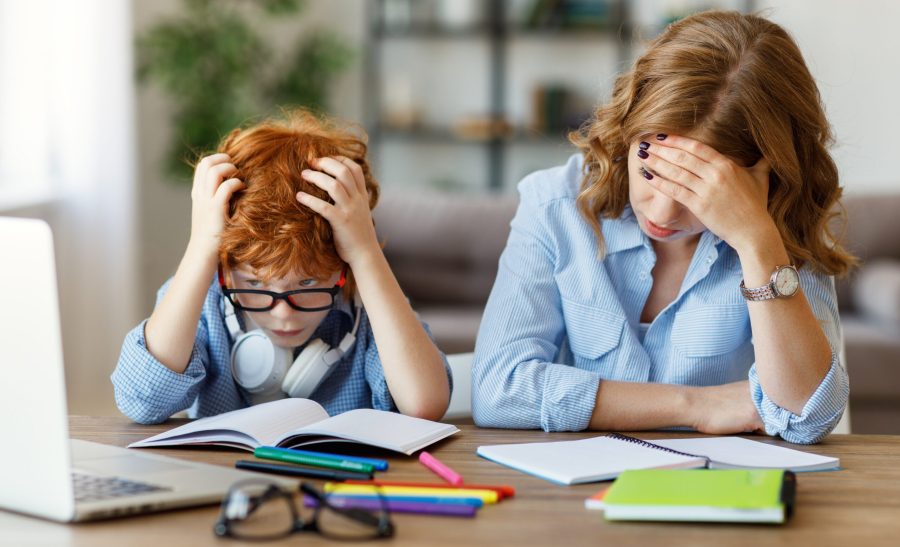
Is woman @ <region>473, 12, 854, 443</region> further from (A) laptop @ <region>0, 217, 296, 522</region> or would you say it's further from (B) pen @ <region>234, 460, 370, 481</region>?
(A) laptop @ <region>0, 217, 296, 522</region>

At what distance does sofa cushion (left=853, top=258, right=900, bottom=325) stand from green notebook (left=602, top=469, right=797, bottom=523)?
2563 mm

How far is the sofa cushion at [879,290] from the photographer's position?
10.8ft

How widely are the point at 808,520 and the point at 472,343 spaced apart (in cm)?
229

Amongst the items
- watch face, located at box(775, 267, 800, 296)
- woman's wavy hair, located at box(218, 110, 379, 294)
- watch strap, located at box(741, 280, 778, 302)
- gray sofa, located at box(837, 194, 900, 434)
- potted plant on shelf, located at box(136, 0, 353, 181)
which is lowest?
gray sofa, located at box(837, 194, 900, 434)

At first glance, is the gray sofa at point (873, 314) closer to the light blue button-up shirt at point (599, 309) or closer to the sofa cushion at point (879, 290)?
the sofa cushion at point (879, 290)

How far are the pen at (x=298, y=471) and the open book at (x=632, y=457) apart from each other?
0.17 meters

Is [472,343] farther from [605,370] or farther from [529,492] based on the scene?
[529,492]

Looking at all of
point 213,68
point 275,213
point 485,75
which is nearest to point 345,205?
point 275,213

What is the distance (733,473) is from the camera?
974 millimetres

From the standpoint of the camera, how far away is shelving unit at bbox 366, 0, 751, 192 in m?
5.50

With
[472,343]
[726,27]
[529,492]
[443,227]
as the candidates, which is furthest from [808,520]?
[443,227]

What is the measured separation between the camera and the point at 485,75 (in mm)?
5711

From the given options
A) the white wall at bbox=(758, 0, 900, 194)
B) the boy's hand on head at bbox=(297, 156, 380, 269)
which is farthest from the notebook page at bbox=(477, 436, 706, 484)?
the white wall at bbox=(758, 0, 900, 194)

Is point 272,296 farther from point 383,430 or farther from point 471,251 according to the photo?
point 471,251
